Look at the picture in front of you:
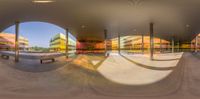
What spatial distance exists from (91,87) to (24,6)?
37.1 ft

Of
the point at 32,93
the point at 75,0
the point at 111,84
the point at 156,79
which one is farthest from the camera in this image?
the point at 75,0

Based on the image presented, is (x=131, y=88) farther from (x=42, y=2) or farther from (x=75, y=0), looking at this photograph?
(x=42, y=2)

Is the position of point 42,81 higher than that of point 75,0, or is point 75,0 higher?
point 75,0

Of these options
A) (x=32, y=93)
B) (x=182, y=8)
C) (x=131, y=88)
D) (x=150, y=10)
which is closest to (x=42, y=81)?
(x=32, y=93)

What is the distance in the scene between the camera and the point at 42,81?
16.1m

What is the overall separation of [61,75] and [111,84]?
5.16m

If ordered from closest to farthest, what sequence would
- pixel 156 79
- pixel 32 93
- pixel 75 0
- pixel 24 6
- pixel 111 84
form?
pixel 32 93 < pixel 111 84 < pixel 156 79 < pixel 75 0 < pixel 24 6

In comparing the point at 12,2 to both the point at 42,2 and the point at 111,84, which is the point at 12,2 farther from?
the point at 111,84

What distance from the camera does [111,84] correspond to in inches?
601

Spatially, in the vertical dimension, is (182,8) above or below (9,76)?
above

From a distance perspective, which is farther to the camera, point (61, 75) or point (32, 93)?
point (61, 75)

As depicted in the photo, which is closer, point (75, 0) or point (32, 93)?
point (32, 93)

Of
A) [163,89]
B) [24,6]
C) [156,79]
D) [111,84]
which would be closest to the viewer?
[163,89]

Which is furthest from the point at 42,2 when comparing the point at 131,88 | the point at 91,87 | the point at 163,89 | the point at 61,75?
the point at 163,89
